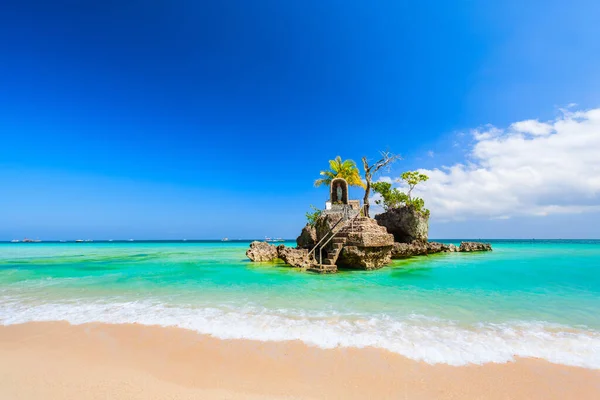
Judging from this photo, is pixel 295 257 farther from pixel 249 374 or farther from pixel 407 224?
pixel 407 224

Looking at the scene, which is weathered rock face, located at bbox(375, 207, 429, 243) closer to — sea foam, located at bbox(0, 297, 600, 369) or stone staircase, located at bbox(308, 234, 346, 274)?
stone staircase, located at bbox(308, 234, 346, 274)

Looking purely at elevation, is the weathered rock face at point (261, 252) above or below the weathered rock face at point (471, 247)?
above

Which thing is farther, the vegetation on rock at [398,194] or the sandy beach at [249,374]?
the vegetation on rock at [398,194]

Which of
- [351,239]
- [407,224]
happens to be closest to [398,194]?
[407,224]

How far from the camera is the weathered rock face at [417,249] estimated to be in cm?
2086

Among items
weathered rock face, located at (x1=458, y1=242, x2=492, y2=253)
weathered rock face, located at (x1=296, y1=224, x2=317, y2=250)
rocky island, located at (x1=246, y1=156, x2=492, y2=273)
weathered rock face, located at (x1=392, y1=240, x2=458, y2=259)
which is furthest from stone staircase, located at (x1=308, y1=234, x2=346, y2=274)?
weathered rock face, located at (x1=458, y1=242, x2=492, y2=253)

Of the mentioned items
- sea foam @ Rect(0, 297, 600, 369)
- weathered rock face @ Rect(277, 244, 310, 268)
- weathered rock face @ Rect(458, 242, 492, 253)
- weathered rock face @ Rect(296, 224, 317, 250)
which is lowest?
weathered rock face @ Rect(458, 242, 492, 253)

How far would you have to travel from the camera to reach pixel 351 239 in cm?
1346

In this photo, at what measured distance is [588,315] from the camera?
228 inches

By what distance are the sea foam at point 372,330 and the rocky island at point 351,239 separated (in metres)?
7.31

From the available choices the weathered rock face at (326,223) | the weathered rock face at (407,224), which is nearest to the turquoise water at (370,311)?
the weathered rock face at (326,223)

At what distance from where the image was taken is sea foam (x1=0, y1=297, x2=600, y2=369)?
375 cm

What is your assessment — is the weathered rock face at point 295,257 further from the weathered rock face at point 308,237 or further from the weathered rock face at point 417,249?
the weathered rock face at point 417,249

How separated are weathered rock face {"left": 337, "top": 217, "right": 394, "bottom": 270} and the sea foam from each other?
7.65m
